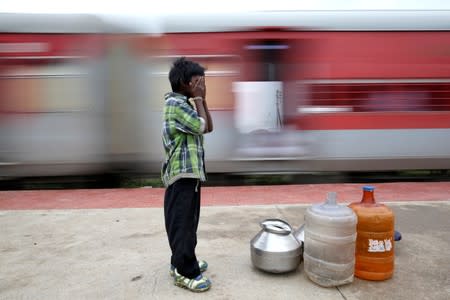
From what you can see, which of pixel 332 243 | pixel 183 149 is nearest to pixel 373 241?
pixel 332 243

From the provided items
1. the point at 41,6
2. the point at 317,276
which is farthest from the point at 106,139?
the point at 317,276

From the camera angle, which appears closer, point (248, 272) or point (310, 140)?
point (248, 272)

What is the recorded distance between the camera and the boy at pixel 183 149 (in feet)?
9.45

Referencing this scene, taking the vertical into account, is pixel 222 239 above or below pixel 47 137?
below

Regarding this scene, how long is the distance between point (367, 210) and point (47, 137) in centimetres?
591

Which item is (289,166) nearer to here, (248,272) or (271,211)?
(271,211)

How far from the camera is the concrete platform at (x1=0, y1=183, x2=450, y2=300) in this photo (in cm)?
316

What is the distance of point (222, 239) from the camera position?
4273 mm

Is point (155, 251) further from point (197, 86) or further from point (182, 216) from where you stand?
point (197, 86)

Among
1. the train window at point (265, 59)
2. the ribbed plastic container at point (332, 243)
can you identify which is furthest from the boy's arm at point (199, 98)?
the train window at point (265, 59)

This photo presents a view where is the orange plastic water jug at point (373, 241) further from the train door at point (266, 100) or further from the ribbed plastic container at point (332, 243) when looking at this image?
the train door at point (266, 100)

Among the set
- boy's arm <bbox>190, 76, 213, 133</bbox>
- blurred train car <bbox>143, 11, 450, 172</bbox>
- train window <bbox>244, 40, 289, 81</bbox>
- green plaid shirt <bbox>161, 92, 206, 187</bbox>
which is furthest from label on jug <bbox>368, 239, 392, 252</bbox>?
train window <bbox>244, 40, 289, 81</bbox>

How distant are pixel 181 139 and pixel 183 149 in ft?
0.23

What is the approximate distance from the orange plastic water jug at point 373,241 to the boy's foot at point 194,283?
46.8 inches
